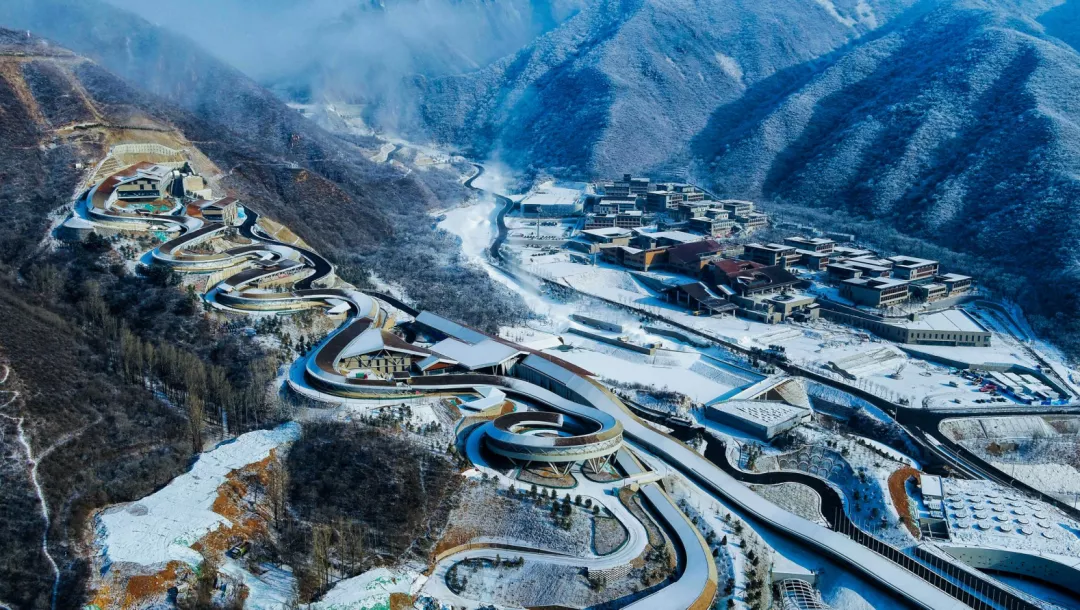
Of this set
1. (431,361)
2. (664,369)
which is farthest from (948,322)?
(431,361)

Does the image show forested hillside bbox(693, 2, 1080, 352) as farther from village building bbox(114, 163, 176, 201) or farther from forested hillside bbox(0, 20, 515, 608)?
village building bbox(114, 163, 176, 201)

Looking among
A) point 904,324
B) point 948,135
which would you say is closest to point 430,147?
point 948,135

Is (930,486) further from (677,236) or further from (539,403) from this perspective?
(677,236)

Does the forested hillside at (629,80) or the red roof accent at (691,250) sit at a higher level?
the forested hillside at (629,80)

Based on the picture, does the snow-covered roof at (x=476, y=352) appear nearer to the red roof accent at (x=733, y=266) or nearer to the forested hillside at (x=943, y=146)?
the red roof accent at (x=733, y=266)

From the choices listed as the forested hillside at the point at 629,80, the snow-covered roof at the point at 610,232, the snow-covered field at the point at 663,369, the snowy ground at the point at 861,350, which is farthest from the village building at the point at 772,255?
the forested hillside at the point at 629,80

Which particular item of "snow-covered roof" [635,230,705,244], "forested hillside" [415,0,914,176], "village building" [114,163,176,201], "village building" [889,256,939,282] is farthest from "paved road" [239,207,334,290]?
"forested hillside" [415,0,914,176]
